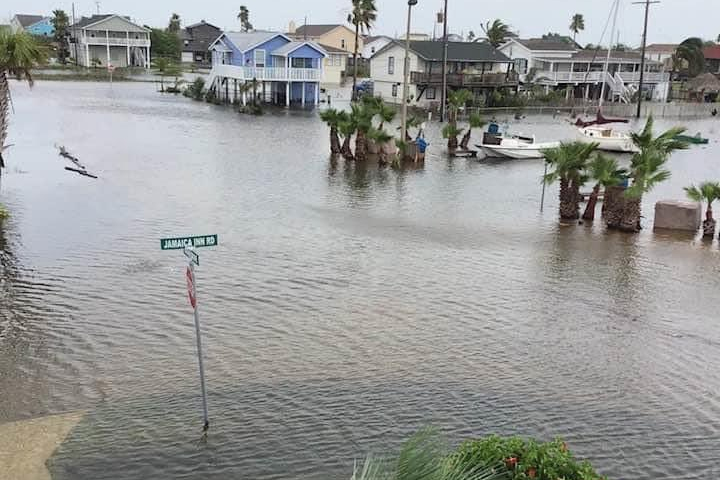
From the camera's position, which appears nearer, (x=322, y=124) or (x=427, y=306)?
(x=427, y=306)

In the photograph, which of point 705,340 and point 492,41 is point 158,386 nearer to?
point 705,340

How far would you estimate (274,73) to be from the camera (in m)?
58.5

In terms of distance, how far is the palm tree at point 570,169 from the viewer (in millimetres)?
20203

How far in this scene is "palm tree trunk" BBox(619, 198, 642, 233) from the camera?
19844 mm

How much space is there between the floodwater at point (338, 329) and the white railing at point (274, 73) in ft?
114

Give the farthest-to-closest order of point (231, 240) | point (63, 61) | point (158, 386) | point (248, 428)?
1. point (63, 61)
2. point (231, 240)
3. point (158, 386)
4. point (248, 428)

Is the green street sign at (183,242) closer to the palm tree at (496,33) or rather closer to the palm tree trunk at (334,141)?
the palm tree trunk at (334,141)

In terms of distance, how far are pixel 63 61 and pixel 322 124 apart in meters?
63.5

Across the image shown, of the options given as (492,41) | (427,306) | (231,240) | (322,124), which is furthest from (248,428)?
(492,41)

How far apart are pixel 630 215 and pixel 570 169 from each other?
80.7 inches

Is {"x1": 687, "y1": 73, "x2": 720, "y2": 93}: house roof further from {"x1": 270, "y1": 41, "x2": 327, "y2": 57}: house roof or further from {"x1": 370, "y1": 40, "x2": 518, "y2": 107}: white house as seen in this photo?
{"x1": 270, "y1": 41, "x2": 327, "y2": 57}: house roof

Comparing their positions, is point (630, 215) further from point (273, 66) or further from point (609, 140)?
point (273, 66)

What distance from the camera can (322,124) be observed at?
155 feet

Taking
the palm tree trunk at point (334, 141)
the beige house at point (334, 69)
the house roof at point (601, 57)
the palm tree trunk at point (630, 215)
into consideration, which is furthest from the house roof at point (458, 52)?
the palm tree trunk at point (630, 215)
